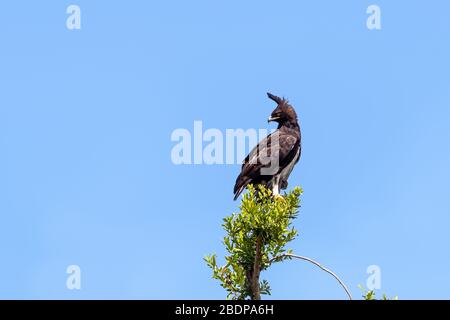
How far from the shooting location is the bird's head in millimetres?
16781

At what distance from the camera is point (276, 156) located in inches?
609

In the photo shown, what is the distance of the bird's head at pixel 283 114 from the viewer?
55.1 ft

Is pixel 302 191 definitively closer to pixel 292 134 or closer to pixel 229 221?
pixel 229 221

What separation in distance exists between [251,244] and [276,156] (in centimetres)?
470

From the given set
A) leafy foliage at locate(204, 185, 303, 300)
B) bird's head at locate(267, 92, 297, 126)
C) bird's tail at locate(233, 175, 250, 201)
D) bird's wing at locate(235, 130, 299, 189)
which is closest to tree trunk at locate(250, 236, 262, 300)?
leafy foliage at locate(204, 185, 303, 300)

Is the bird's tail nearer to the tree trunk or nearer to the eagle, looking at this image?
the eagle

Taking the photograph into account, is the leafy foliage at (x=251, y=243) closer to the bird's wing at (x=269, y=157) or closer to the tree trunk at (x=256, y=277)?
the tree trunk at (x=256, y=277)

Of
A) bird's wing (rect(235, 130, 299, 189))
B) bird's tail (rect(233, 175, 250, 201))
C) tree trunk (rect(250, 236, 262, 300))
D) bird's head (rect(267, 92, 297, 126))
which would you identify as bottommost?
tree trunk (rect(250, 236, 262, 300))

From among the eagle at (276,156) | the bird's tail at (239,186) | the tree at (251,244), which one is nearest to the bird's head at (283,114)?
the eagle at (276,156)
